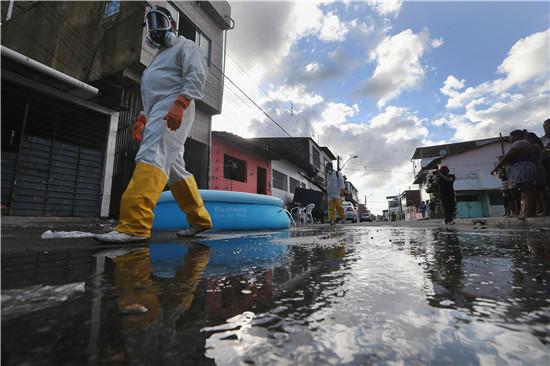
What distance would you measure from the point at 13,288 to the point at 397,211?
6252 centimetres

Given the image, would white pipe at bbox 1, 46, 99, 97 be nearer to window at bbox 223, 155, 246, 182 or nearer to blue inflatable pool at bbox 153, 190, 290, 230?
blue inflatable pool at bbox 153, 190, 290, 230

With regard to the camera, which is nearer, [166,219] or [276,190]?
[166,219]

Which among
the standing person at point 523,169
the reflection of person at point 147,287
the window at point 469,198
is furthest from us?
the window at point 469,198

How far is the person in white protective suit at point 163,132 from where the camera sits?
203 centimetres

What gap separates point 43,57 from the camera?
10.1 meters

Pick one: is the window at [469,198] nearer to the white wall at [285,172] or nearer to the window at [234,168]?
the white wall at [285,172]

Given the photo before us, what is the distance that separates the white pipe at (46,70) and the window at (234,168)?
6405mm

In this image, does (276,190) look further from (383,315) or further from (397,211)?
(397,211)

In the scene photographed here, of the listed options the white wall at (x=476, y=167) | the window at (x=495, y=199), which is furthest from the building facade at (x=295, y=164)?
the window at (x=495, y=199)

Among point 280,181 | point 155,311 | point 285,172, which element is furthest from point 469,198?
point 155,311

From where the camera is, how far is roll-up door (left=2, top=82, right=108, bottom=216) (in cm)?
629

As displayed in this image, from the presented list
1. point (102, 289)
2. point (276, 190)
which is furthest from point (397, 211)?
point (102, 289)

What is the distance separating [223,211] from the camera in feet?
13.1

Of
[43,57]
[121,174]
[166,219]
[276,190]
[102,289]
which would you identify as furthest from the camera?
[276,190]
